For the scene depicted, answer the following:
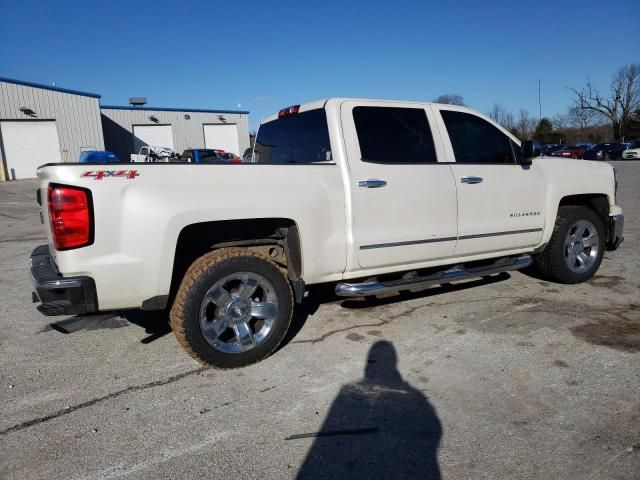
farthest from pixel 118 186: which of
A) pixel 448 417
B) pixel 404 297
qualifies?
pixel 404 297

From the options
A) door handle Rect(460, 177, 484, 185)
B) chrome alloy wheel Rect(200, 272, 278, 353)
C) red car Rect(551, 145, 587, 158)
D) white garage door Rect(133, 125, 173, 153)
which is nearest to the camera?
chrome alloy wheel Rect(200, 272, 278, 353)

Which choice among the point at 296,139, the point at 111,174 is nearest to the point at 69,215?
the point at 111,174

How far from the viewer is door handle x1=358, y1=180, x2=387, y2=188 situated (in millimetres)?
3717

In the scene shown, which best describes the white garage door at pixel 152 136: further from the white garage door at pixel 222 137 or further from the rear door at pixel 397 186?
the rear door at pixel 397 186

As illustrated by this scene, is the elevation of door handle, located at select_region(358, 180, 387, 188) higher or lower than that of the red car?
lower

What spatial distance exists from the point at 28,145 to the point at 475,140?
32.6 meters

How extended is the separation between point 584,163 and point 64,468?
5569 millimetres

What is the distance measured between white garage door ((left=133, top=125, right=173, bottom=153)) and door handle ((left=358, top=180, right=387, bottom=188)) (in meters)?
38.2

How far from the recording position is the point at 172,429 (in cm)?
270

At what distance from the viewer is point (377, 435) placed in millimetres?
2584

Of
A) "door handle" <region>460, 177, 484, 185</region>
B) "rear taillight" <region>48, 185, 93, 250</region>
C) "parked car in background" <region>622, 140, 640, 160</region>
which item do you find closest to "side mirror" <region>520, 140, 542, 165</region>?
"door handle" <region>460, 177, 484, 185</region>

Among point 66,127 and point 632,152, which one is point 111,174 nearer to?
point 66,127

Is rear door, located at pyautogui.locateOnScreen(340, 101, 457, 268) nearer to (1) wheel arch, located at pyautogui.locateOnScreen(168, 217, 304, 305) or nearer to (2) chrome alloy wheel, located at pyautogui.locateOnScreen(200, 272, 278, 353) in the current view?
(1) wheel arch, located at pyautogui.locateOnScreen(168, 217, 304, 305)

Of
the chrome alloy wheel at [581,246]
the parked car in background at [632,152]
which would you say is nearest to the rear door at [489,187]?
the chrome alloy wheel at [581,246]
